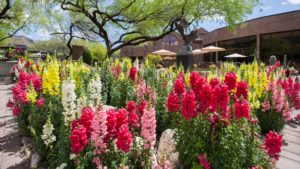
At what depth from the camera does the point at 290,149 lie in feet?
18.9

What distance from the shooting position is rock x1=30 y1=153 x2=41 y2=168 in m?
4.38

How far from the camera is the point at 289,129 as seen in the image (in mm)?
7398

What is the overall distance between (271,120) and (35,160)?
476 centimetres

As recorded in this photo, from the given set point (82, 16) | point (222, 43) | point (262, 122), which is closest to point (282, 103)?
point (262, 122)

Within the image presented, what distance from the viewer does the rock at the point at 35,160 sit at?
4382 mm

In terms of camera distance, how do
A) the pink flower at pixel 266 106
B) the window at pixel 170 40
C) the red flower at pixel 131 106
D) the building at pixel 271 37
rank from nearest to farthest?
the red flower at pixel 131 106 → the pink flower at pixel 266 106 → the building at pixel 271 37 → the window at pixel 170 40

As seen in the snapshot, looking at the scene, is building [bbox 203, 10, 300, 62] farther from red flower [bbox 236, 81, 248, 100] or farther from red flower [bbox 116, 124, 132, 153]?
red flower [bbox 116, 124, 132, 153]

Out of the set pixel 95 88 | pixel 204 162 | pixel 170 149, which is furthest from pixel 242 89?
pixel 95 88

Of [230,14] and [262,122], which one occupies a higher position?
[230,14]

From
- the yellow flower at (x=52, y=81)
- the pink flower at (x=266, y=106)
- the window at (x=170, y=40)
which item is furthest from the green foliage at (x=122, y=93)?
the window at (x=170, y=40)

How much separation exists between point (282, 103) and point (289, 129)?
1.67 m

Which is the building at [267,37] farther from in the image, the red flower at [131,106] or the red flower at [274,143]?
the red flower at [131,106]

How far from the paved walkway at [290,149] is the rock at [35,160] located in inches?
150

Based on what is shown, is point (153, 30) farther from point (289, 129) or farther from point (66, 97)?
point (66, 97)
